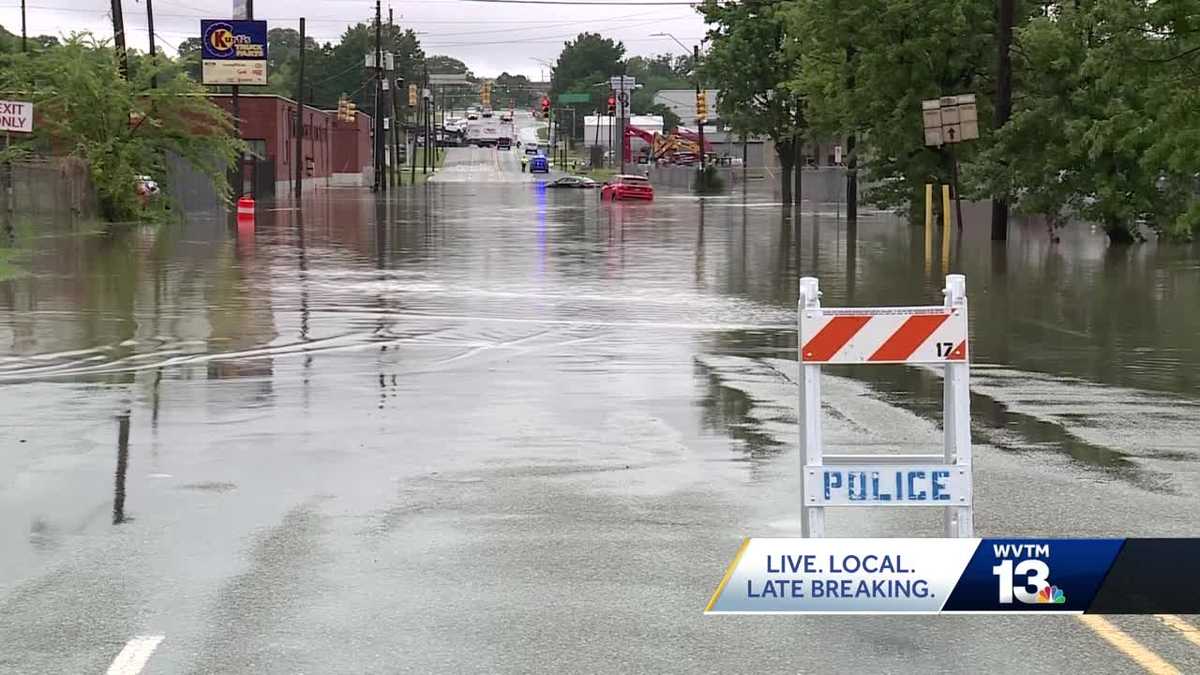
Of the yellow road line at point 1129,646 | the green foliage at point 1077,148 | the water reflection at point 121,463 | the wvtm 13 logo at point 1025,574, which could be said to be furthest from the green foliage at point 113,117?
the wvtm 13 logo at point 1025,574

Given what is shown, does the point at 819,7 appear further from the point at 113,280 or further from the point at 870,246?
the point at 113,280

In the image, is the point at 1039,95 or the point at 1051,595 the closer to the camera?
the point at 1051,595

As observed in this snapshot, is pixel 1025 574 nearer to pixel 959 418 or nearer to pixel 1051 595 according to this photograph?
pixel 1051 595

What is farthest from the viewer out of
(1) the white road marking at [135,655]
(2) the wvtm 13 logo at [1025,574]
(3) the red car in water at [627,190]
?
(3) the red car in water at [627,190]

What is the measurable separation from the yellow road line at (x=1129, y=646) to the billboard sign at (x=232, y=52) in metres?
75.6

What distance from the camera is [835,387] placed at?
14641 mm

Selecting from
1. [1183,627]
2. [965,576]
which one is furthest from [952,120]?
[965,576]

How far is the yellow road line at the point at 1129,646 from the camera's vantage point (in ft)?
21.1

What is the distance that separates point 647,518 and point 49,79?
42978 millimetres

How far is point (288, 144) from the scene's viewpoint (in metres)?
101

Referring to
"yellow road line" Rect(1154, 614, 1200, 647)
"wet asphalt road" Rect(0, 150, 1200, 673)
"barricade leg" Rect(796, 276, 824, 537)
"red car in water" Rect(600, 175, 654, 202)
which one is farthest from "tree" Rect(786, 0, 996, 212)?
"red car in water" Rect(600, 175, 654, 202)

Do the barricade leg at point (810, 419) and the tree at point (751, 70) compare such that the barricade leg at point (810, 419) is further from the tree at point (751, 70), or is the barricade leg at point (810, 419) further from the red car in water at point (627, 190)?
the red car in water at point (627, 190)

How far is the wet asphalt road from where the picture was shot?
6.88 m

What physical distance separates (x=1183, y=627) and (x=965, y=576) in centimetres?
164
